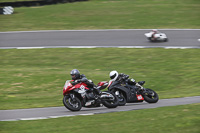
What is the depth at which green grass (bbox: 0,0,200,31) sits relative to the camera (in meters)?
29.0

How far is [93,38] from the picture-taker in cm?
2588

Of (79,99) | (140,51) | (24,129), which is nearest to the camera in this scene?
(24,129)

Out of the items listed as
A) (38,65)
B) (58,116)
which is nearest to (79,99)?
(58,116)

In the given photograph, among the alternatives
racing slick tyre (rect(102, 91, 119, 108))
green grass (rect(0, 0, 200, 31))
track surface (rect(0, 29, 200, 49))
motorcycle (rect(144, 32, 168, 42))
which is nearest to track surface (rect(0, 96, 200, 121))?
racing slick tyre (rect(102, 91, 119, 108))

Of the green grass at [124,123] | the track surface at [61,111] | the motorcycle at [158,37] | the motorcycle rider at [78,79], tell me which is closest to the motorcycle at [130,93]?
the track surface at [61,111]

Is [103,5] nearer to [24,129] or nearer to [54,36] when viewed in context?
[54,36]

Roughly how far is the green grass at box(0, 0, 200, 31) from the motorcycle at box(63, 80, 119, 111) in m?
16.4

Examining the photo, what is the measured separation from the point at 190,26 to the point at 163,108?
1755 cm

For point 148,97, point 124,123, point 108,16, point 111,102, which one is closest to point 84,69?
point 148,97

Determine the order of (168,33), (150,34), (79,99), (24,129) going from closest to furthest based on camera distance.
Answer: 1. (24,129)
2. (79,99)
3. (150,34)
4. (168,33)

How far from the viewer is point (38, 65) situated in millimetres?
20984

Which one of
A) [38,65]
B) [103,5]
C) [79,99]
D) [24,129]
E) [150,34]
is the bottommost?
[24,129]

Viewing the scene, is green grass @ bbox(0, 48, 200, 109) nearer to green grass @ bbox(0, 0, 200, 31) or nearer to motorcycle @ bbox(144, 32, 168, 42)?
motorcycle @ bbox(144, 32, 168, 42)

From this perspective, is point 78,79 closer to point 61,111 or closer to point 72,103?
point 72,103
